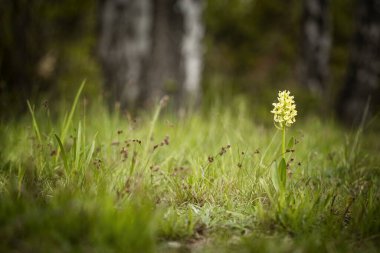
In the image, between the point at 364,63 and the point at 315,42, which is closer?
the point at 364,63

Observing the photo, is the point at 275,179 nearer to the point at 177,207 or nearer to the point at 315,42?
the point at 177,207

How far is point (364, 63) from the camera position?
6387 millimetres

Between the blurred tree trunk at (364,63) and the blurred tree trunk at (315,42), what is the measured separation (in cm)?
202

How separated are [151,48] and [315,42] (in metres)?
4.34

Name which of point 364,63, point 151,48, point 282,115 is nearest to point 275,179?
point 282,115

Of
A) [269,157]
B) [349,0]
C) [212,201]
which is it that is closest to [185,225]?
[212,201]

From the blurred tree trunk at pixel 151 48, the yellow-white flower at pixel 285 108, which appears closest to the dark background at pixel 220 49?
the blurred tree trunk at pixel 151 48

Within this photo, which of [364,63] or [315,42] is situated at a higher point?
[315,42]

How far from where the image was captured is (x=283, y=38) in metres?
17.3

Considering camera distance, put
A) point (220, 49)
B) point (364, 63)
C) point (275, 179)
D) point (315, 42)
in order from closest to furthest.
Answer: point (275, 179)
point (364, 63)
point (315, 42)
point (220, 49)

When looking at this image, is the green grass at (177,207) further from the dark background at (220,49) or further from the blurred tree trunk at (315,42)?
the blurred tree trunk at (315,42)

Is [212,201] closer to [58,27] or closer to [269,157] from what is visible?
[269,157]

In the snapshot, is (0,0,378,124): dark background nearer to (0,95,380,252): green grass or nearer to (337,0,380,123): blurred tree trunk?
(337,0,380,123): blurred tree trunk

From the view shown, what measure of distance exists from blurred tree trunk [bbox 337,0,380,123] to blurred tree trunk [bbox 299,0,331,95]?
202 centimetres
